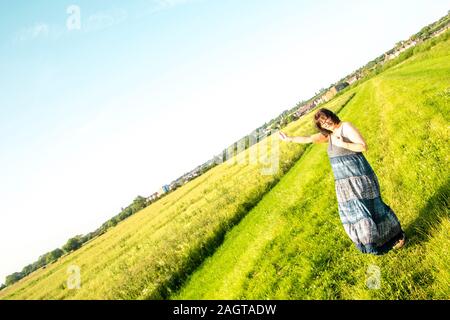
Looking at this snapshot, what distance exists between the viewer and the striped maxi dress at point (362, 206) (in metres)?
6.24

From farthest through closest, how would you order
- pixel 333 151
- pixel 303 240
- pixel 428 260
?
pixel 303 240
pixel 333 151
pixel 428 260

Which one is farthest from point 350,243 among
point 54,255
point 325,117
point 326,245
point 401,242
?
point 54,255

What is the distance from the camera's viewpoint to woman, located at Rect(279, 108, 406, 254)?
626 cm

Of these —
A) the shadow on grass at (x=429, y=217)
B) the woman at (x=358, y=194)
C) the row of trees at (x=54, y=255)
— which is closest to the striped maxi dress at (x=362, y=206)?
the woman at (x=358, y=194)

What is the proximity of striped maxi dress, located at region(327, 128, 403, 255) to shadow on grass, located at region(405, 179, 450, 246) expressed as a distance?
0.39 m

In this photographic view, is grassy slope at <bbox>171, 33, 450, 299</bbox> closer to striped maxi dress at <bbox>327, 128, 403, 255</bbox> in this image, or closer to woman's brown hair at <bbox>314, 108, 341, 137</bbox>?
striped maxi dress at <bbox>327, 128, 403, 255</bbox>

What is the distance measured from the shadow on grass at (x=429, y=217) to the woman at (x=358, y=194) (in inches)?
13.4

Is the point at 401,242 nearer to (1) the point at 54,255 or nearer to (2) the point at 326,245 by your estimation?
(2) the point at 326,245

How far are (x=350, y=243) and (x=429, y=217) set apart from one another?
5.96 ft

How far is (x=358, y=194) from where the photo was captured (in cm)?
650

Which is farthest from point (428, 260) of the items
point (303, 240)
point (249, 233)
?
point (249, 233)
